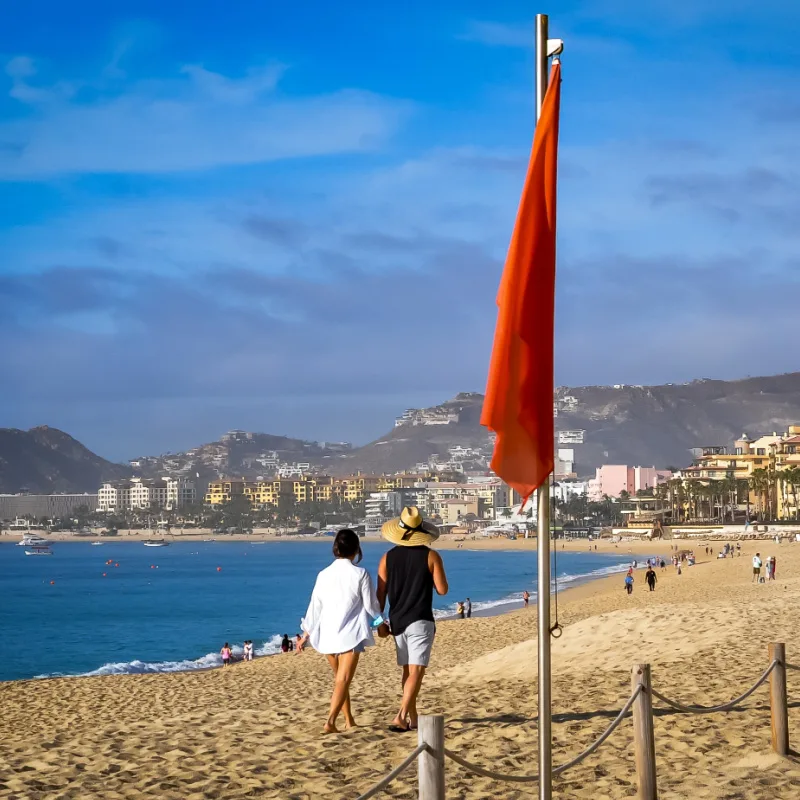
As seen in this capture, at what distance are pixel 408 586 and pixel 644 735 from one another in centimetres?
209

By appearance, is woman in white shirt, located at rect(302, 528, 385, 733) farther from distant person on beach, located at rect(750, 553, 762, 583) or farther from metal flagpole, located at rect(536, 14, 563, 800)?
distant person on beach, located at rect(750, 553, 762, 583)

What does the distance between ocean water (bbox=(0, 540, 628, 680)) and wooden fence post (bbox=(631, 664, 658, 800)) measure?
28574mm

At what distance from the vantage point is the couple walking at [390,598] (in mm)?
8070

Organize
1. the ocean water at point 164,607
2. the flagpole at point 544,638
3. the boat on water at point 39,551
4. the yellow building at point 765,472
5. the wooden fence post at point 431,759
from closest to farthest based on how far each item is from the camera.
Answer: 1. the flagpole at point 544,638
2. the wooden fence post at point 431,759
3. the ocean water at point 164,607
4. the yellow building at point 765,472
5. the boat on water at point 39,551

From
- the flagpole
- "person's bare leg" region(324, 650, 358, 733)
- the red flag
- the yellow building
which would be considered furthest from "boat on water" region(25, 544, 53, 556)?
the red flag

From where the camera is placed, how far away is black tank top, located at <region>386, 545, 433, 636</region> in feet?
26.4

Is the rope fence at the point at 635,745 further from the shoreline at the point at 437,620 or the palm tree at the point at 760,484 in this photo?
the palm tree at the point at 760,484

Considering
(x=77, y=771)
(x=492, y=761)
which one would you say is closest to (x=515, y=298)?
(x=492, y=761)

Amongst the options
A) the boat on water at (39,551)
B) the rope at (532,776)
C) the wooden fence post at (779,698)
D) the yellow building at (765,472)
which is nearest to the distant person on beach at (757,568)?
the wooden fence post at (779,698)

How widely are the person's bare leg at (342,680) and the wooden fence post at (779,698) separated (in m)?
2.91

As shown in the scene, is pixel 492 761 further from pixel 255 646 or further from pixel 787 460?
pixel 787 460

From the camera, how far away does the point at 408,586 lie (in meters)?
8.09

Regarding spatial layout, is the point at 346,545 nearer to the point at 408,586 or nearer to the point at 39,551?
the point at 408,586

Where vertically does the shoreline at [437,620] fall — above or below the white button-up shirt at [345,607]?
Result: below
